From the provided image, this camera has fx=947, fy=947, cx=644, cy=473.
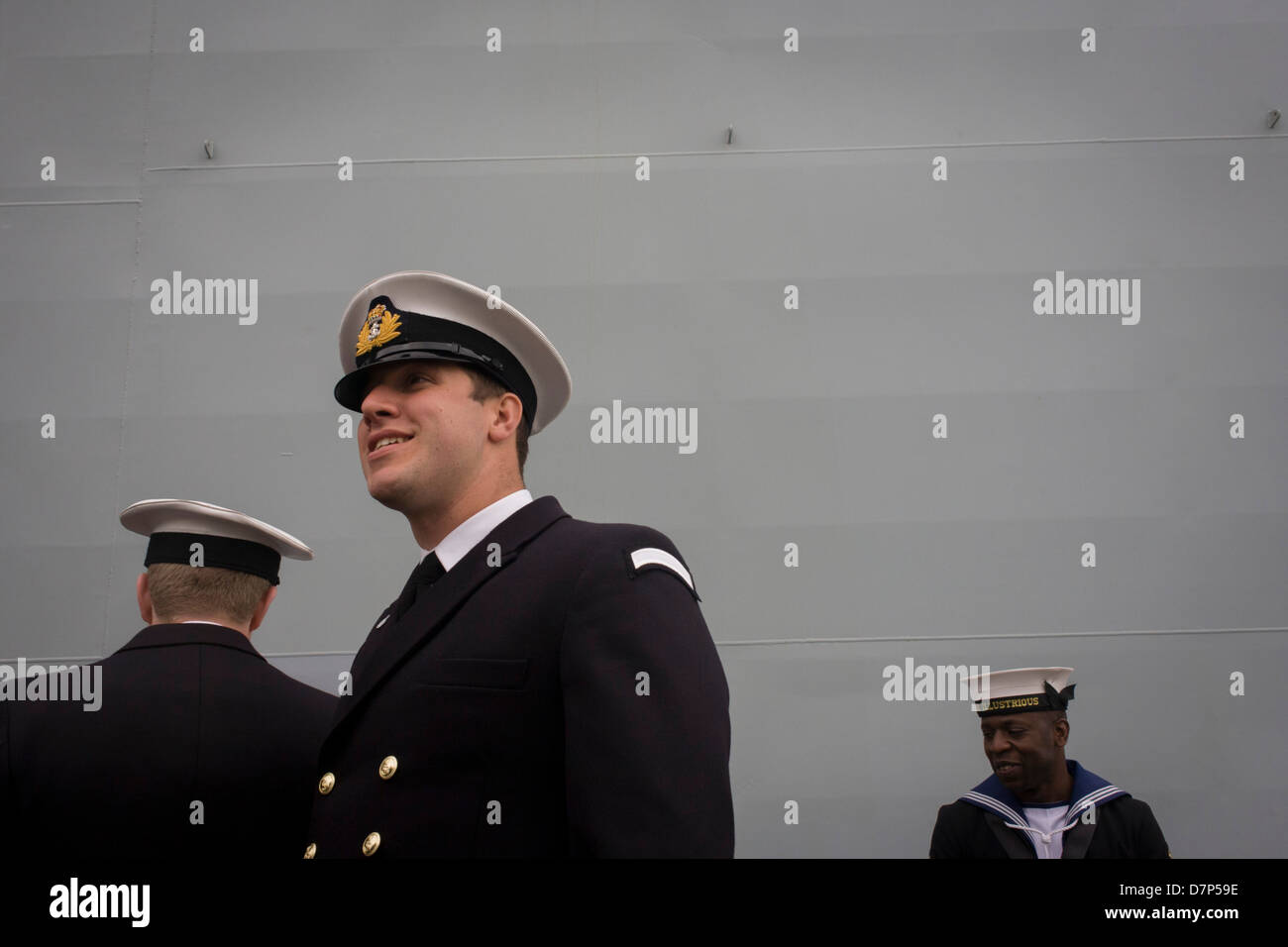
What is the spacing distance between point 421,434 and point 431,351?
0.14 m

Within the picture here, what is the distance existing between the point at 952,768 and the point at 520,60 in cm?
233

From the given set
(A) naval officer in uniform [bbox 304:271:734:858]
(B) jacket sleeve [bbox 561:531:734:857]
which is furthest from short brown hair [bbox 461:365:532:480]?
(B) jacket sleeve [bbox 561:531:734:857]

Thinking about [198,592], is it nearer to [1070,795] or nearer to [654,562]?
[654,562]

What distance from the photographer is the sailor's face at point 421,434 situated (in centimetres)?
122

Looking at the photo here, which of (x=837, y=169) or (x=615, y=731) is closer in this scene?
(x=615, y=731)

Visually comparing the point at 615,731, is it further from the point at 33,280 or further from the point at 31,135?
the point at 31,135

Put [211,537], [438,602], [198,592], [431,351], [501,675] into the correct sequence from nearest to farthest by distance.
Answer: [501,675]
[438,602]
[431,351]
[198,592]
[211,537]

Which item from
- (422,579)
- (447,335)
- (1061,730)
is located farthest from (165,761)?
(1061,730)

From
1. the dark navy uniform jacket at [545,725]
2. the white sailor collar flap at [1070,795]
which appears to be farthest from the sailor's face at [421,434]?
the white sailor collar flap at [1070,795]

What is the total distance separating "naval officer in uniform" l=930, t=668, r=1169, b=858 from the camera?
2.30 m

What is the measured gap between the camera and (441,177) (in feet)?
9.11

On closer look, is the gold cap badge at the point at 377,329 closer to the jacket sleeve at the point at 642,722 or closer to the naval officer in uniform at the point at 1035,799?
the jacket sleeve at the point at 642,722

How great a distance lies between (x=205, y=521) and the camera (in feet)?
5.88
